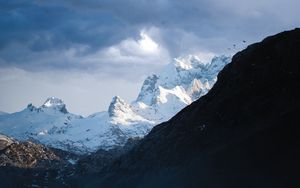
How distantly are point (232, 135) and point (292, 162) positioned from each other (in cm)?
4444

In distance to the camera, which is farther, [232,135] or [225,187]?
[232,135]

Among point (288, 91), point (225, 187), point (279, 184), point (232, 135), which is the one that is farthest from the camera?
point (232, 135)

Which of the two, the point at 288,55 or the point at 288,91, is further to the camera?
the point at 288,55

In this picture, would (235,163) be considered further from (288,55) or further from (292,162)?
(288,55)

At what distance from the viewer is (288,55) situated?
19238cm

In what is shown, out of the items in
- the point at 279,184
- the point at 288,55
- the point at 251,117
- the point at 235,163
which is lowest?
the point at 279,184

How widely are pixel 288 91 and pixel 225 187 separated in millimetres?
36991

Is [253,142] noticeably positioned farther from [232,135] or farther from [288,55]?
[288,55]

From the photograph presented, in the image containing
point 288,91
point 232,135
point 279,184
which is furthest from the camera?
point 232,135

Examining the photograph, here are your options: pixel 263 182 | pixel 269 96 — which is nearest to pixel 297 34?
pixel 269 96

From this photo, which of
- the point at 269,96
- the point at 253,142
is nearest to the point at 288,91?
the point at 269,96

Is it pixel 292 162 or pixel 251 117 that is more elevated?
pixel 251 117

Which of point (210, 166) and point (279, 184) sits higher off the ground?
point (210, 166)

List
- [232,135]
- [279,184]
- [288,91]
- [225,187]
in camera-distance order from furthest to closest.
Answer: [232,135], [288,91], [225,187], [279,184]
